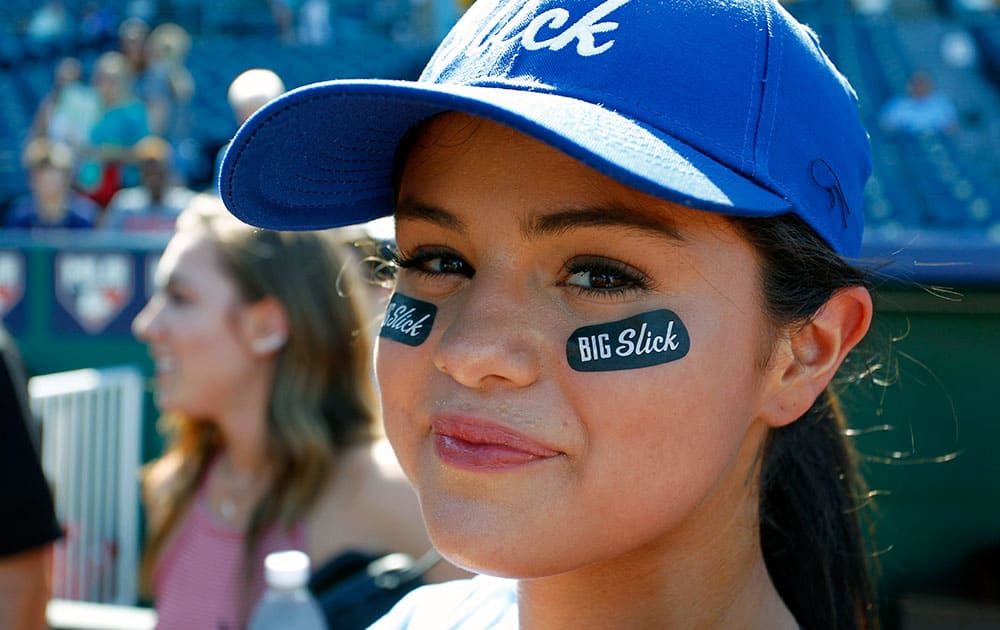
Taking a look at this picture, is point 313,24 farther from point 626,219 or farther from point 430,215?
point 626,219

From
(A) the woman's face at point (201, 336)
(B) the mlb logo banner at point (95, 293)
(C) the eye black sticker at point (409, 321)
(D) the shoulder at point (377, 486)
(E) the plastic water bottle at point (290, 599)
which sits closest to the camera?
(C) the eye black sticker at point (409, 321)

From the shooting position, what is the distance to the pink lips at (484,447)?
1160 millimetres

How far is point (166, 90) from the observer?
37.7 feet

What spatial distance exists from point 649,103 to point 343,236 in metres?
2.06

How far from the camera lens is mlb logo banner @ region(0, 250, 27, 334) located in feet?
20.5

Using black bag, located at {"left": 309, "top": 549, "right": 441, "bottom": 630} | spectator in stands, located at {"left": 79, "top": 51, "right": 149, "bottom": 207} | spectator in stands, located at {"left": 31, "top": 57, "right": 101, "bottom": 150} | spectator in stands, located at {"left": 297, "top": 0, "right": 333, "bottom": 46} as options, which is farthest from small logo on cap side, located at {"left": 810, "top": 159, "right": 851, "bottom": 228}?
spectator in stands, located at {"left": 297, "top": 0, "right": 333, "bottom": 46}

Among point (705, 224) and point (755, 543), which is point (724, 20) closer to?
point (705, 224)

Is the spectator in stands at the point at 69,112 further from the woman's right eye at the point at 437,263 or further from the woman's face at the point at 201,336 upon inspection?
the woman's right eye at the point at 437,263

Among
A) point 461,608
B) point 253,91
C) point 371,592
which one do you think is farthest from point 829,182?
point 253,91

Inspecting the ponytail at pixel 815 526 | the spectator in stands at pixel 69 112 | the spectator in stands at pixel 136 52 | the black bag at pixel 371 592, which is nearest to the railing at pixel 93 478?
the black bag at pixel 371 592

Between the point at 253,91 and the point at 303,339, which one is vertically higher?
the point at 253,91

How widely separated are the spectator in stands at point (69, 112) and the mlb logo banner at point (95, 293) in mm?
4838

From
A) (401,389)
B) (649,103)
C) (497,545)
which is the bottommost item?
(497,545)

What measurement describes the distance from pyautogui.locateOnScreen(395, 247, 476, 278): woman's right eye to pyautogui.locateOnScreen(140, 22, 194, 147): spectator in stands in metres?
10.3
